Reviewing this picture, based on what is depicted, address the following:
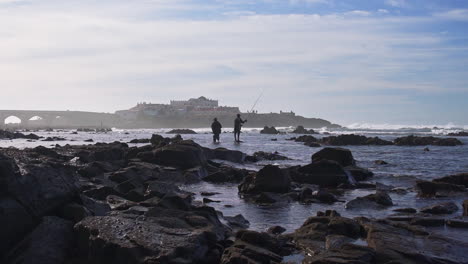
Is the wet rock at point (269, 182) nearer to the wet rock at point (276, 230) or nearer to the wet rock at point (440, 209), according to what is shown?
Result: the wet rock at point (440, 209)

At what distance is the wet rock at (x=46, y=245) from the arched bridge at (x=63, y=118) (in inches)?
6415

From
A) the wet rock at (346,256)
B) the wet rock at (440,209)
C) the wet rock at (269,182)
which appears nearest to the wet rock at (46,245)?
the wet rock at (346,256)

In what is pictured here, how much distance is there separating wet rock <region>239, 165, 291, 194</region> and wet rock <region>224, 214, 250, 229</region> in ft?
12.9

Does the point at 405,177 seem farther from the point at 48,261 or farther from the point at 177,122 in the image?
the point at 177,122

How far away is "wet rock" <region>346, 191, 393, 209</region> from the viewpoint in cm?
1163

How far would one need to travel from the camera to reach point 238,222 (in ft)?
31.4

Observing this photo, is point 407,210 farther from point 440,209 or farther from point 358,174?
point 358,174

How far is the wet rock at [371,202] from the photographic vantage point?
38.2ft

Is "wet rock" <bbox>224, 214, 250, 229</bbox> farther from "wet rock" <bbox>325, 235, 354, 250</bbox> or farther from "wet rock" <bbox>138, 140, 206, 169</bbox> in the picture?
"wet rock" <bbox>138, 140, 206, 169</bbox>

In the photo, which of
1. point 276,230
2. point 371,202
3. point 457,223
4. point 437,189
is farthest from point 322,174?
point 276,230

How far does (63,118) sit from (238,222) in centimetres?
17880

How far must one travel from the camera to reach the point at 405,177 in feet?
58.7

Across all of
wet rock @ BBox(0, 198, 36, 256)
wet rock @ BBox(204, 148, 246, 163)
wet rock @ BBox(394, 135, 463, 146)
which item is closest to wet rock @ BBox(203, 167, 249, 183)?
wet rock @ BBox(204, 148, 246, 163)

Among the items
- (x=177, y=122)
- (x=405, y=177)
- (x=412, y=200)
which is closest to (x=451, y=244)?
(x=412, y=200)
